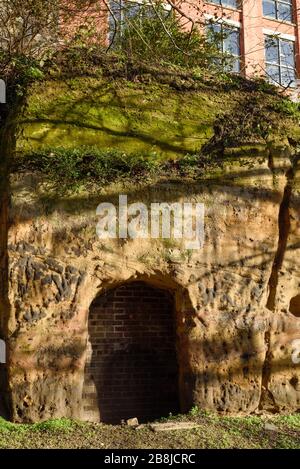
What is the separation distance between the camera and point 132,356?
7469 mm

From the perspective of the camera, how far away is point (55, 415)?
20.9 feet

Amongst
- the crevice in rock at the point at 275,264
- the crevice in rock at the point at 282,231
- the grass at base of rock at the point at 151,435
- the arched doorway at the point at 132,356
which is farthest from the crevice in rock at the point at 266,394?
the arched doorway at the point at 132,356

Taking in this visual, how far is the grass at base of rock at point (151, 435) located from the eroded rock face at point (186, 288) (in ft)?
0.91

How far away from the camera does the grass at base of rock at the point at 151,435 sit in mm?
5731

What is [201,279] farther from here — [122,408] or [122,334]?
[122,408]

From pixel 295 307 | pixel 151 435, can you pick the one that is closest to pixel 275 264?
pixel 295 307

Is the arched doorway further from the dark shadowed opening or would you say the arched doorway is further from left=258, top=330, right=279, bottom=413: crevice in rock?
the dark shadowed opening

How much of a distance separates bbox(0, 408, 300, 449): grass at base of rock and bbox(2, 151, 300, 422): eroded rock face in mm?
Answer: 278

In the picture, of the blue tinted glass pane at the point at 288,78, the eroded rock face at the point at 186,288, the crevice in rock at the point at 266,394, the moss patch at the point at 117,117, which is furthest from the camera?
the blue tinted glass pane at the point at 288,78

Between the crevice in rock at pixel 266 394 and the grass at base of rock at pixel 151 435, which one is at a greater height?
the crevice in rock at pixel 266 394

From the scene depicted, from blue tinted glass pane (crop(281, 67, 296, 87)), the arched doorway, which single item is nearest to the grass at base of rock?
the arched doorway

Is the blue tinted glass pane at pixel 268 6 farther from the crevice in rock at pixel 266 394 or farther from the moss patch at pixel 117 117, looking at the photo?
the crevice in rock at pixel 266 394

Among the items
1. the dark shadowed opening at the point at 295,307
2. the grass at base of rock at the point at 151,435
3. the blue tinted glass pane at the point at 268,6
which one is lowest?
the grass at base of rock at the point at 151,435

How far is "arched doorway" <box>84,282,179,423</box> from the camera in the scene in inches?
284
